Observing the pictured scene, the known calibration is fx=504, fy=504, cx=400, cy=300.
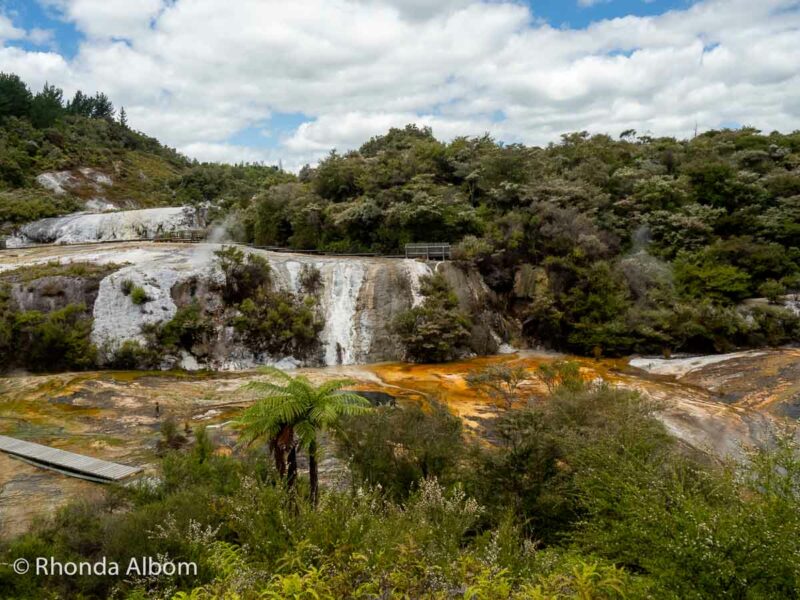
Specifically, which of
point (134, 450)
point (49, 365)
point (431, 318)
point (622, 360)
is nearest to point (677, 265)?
point (622, 360)

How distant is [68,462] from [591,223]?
23566 mm

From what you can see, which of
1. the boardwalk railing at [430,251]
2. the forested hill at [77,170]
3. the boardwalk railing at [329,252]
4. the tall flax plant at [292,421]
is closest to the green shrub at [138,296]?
the boardwalk railing at [329,252]

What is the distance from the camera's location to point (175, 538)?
5.48 m

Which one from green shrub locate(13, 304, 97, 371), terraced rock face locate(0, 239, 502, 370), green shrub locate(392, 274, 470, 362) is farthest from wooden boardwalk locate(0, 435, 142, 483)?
green shrub locate(392, 274, 470, 362)

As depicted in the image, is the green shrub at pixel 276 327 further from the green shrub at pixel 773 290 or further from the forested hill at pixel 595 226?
the green shrub at pixel 773 290

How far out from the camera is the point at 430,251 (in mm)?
25438

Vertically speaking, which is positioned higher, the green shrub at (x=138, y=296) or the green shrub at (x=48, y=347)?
the green shrub at (x=138, y=296)

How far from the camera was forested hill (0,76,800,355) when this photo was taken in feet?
70.9

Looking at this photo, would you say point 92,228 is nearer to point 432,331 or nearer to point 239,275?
point 239,275

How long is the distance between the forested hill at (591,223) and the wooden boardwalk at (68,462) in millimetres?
17270

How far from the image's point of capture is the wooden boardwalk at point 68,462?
952 cm

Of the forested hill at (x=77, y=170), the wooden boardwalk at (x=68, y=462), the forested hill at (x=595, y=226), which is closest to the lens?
the wooden boardwalk at (x=68, y=462)

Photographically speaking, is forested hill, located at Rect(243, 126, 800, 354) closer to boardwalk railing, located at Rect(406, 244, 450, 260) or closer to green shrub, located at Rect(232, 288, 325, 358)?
boardwalk railing, located at Rect(406, 244, 450, 260)

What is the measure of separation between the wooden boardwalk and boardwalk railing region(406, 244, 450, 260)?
58.1ft
